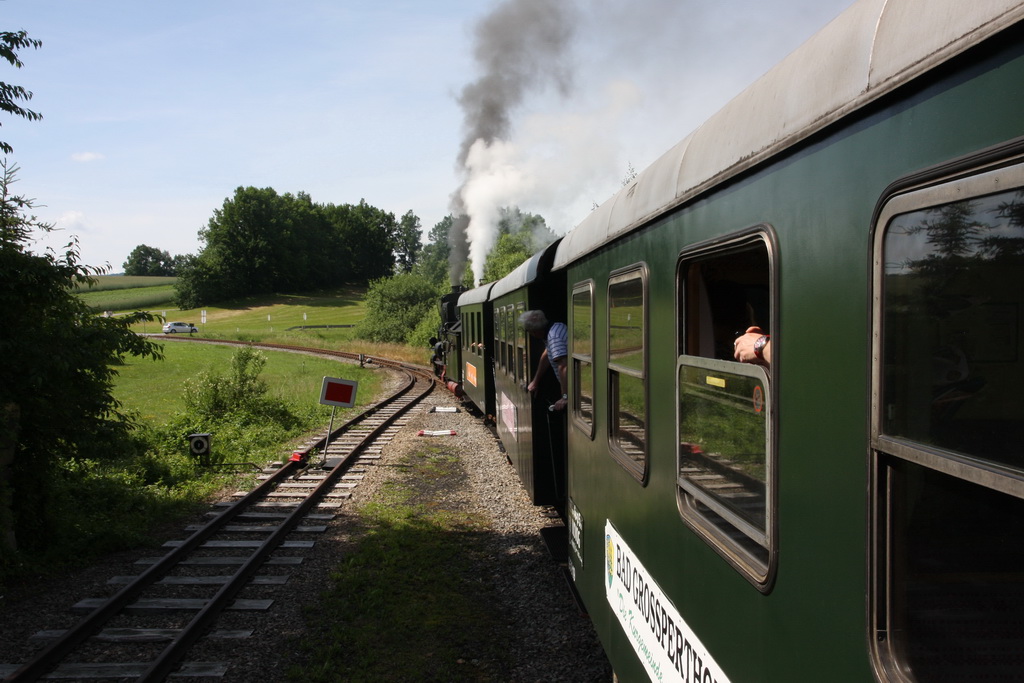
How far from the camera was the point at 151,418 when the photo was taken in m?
18.3

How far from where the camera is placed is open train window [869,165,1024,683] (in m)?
1.29

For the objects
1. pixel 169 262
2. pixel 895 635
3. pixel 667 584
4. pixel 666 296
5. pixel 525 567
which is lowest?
pixel 525 567

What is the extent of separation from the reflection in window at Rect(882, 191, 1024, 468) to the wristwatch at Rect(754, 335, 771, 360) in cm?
64

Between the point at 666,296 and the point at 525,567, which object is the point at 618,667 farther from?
the point at 525,567

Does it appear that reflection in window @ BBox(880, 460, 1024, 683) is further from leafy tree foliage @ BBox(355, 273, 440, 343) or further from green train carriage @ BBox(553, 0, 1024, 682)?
leafy tree foliage @ BBox(355, 273, 440, 343)

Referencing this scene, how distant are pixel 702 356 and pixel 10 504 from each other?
6.99m

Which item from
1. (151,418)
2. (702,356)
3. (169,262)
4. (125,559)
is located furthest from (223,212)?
(702,356)

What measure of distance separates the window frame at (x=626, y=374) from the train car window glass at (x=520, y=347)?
390 centimetres

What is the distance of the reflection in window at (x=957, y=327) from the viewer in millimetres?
1280

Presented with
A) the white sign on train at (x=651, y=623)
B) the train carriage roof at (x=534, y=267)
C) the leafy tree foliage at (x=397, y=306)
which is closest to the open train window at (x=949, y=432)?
the white sign on train at (x=651, y=623)

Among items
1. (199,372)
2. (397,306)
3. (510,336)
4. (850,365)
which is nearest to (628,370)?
(850,365)

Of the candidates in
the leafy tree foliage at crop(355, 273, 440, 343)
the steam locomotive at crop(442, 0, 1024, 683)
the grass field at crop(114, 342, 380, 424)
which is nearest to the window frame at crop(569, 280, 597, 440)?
the steam locomotive at crop(442, 0, 1024, 683)

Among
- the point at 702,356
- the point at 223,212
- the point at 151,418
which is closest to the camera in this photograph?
the point at 702,356

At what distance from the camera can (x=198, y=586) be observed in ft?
22.7
